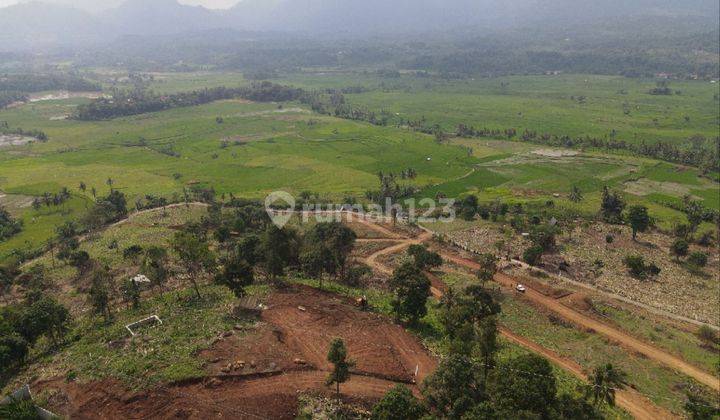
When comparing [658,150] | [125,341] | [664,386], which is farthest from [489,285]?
[658,150]

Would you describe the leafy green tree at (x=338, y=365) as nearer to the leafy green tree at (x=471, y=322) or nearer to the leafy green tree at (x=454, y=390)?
the leafy green tree at (x=454, y=390)

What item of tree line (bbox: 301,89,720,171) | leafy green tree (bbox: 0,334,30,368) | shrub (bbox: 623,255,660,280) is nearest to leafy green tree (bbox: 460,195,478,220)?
shrub (bbox: 623,255,660,280)

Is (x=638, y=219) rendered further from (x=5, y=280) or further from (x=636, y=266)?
(x=5, y=280)

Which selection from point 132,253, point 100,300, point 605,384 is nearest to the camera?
point 605,384

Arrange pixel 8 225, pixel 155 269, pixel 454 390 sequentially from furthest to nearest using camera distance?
pixel 8 225 → pixel 155 269 → pixel 454 390

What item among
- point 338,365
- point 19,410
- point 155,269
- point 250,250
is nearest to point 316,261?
point 250,250

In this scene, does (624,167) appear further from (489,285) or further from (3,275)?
(3,275)

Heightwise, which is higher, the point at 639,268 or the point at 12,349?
the point at 12,349
